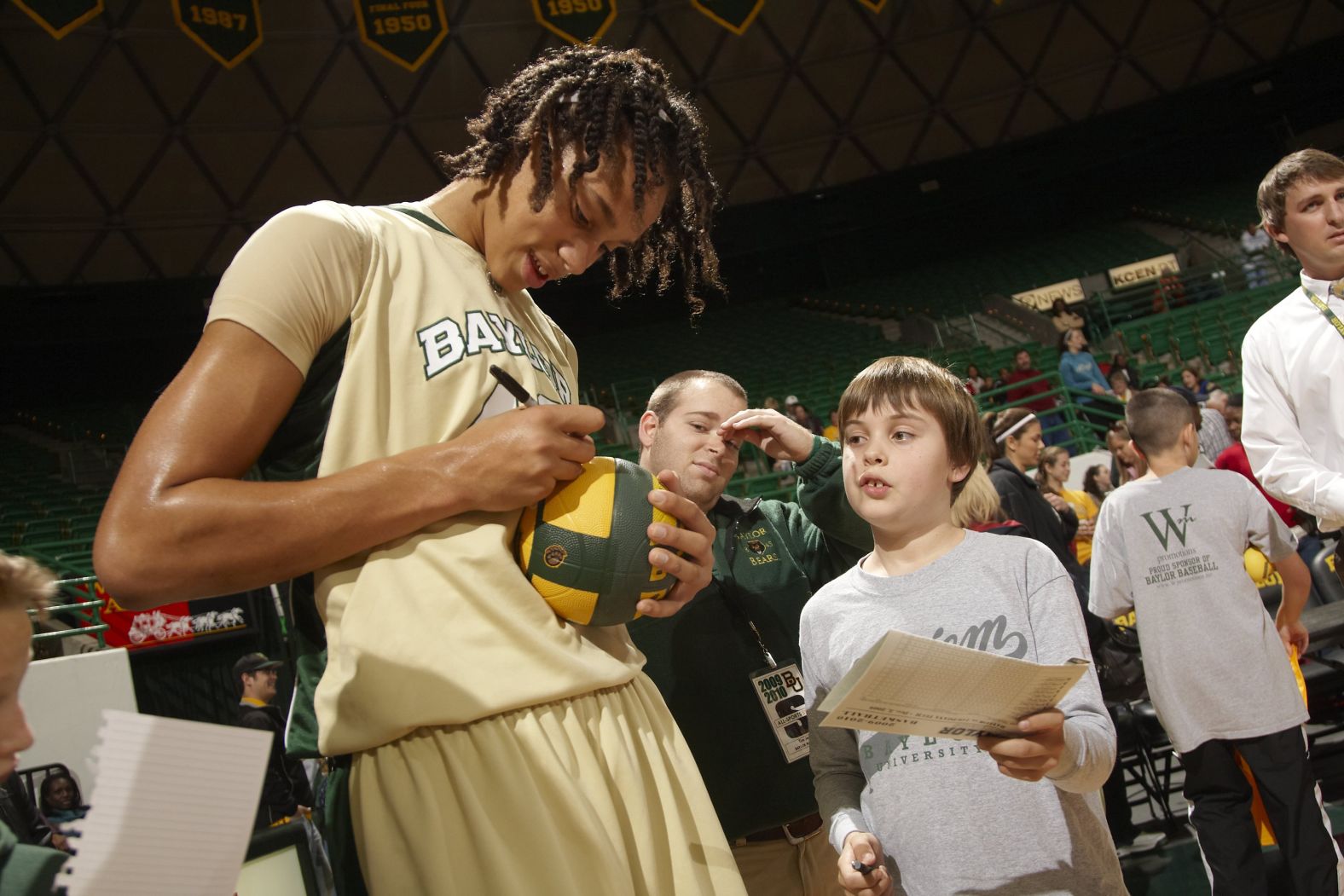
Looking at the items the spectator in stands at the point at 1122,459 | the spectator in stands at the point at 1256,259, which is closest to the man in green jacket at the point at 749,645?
the spectator in stands at the point at 1122,459

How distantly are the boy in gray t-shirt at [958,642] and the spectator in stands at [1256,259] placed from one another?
14.1 meters

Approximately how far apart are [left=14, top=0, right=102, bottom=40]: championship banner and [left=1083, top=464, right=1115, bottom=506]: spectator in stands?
10436 mm

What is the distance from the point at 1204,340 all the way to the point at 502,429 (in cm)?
1310

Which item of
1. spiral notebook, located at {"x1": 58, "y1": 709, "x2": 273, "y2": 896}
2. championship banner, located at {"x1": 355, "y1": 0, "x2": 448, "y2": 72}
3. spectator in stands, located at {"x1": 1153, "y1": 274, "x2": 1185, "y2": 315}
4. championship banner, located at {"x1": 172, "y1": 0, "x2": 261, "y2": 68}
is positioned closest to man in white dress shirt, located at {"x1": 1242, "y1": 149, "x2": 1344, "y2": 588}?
spiral notebook, located at {"x1": 58, "y1": 709, "x2": 273, "y2": 896}

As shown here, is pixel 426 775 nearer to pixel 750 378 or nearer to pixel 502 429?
pixel 502 429

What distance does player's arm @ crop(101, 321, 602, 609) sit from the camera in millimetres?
1050

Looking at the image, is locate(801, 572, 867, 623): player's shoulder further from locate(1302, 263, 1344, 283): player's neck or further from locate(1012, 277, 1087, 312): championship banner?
locate(1012, 277, 1087, 312): championship banner

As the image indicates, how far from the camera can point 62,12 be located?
32.7 feet

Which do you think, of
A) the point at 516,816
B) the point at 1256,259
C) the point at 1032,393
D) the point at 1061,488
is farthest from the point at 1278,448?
the point at 1256,259

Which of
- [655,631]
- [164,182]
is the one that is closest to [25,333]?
[164,182]

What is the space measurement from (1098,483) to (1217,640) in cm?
448

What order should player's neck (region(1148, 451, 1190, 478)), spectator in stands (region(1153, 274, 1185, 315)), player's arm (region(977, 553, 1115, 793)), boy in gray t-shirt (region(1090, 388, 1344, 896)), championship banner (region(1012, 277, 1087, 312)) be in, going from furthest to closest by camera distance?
championship banner (region(1012, 277, 1087, 312)), spectator in stands (region(1153, 274, 1185, 315)), player's neck (region(1148, 451, 1190, 478)), boy in gray t-shirt (region(1090, 388, 1344, 896)), player's arm (region(977, 553, 1115, 793))

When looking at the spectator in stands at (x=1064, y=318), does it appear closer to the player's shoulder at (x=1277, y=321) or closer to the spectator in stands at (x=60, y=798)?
the player's shoulder at (x=1277, y=321)

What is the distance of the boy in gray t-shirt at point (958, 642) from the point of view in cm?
159
